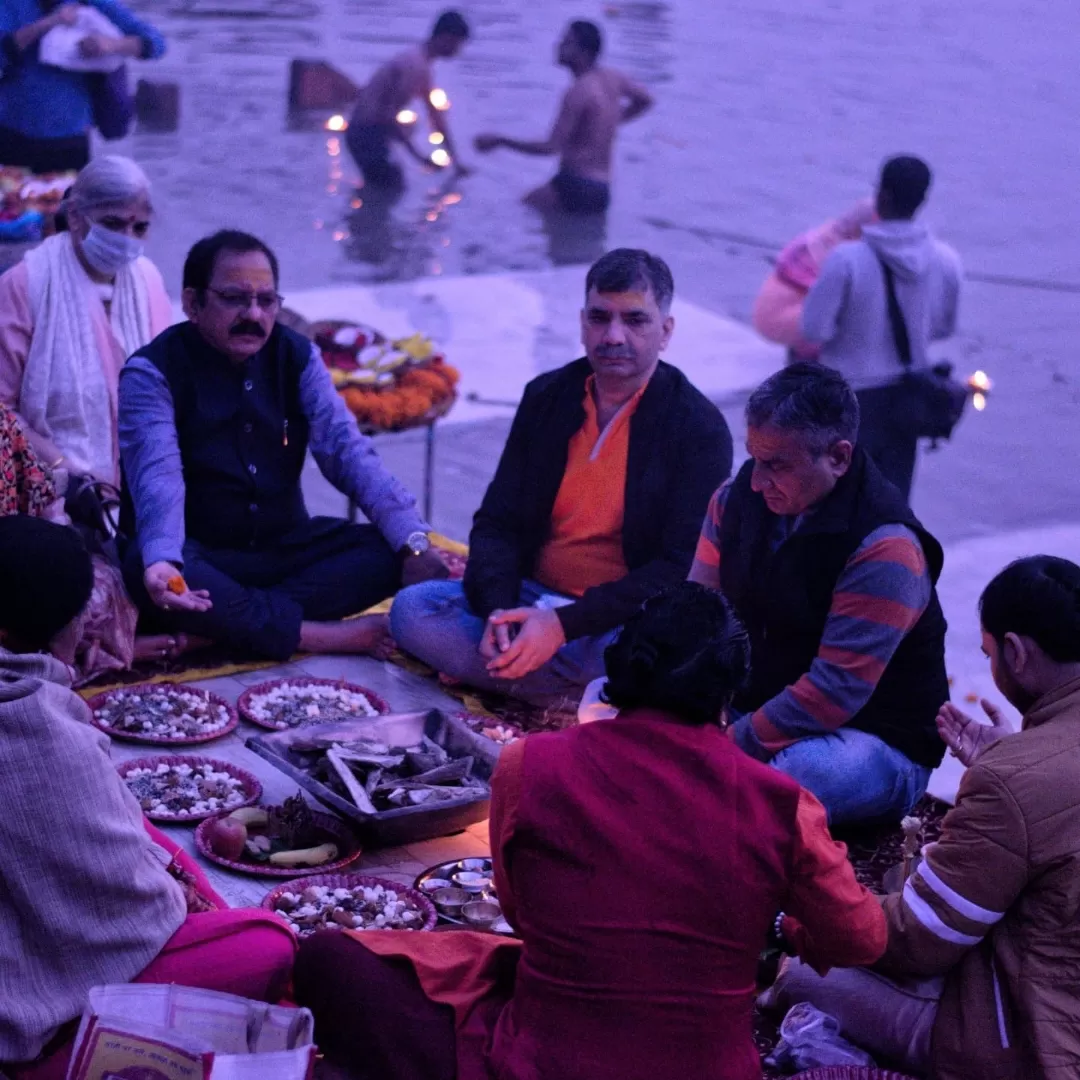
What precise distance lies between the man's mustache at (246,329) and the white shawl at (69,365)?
72 centimetres

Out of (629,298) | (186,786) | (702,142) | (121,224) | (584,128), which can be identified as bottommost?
(702,142)

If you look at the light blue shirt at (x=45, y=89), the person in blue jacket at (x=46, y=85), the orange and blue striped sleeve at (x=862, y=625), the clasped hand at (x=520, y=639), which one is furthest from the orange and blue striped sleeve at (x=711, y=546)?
the light blue shirt at (x=45, y=89)

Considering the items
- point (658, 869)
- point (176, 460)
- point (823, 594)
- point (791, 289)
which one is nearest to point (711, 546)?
point (823, 594)

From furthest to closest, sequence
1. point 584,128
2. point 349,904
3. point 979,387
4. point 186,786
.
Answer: point 584,128 < point 979,387 < point 186,786 < point 349,904

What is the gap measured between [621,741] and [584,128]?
448 inches

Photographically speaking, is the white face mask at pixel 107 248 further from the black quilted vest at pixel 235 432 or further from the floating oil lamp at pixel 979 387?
the floating oil lamp at pixel 979 387

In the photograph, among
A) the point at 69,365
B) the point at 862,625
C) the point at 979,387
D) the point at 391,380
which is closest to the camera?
the point at 862,625

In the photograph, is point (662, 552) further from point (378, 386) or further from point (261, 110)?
point (261, 110)

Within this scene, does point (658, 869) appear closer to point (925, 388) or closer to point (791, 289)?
point (925, 388)

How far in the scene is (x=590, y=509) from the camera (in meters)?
4.53

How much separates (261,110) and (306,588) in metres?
13.1

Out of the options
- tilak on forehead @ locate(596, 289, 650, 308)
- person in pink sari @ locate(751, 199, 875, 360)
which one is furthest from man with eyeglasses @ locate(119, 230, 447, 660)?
person in pink sari @ locate(751, 199, 875, 360)

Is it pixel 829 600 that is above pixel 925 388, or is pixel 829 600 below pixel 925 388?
above

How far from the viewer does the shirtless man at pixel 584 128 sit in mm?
11633
